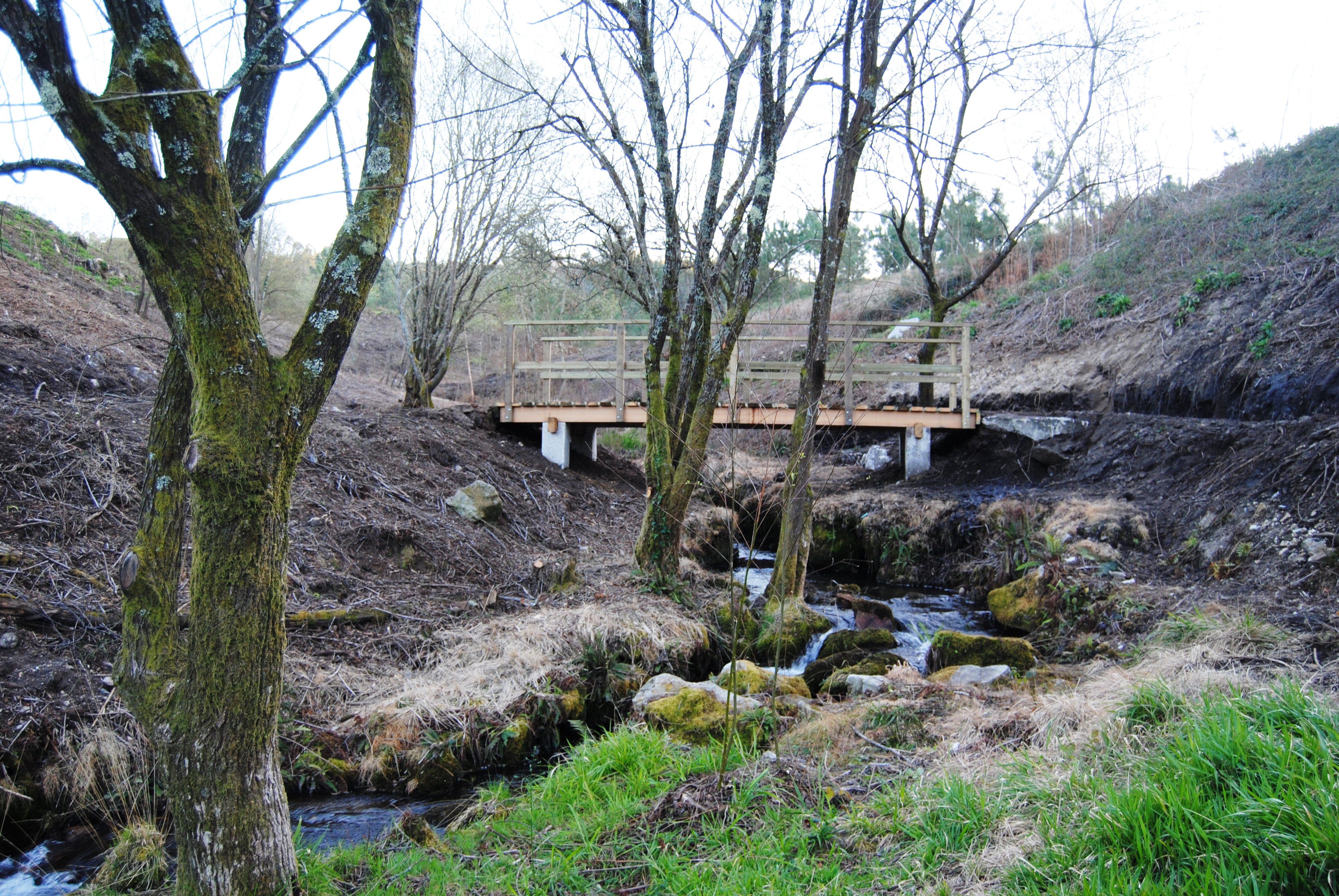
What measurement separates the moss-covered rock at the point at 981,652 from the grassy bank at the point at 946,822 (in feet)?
5.95

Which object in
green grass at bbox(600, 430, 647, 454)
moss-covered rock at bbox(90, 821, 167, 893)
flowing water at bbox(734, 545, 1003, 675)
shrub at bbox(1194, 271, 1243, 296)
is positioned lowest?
flowing water at bbox(734, 545, 1003, 675)

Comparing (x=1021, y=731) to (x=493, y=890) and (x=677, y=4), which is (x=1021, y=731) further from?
(x=677, y=4)

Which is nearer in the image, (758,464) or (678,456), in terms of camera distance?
(678,456)

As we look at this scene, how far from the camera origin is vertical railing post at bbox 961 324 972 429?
11.5 m

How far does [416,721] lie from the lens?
174 inches

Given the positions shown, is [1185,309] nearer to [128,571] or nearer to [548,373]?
[548,373]

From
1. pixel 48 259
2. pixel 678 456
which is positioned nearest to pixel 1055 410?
pixel 678 456

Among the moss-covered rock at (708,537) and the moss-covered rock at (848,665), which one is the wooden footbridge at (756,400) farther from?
the moss-covered rock at (848,665)

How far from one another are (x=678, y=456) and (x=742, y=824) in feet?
14.5

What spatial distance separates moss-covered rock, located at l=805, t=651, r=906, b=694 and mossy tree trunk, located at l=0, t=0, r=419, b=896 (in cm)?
351

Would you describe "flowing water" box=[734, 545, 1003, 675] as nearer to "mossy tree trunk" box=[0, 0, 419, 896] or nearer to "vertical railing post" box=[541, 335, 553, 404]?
"mossy tree trunk" box=[0, 0, 419, 896]

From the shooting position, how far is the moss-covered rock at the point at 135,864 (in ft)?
10.1

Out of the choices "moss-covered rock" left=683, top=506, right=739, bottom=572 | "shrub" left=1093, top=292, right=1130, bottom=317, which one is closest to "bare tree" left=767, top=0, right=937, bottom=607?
"moss-covered rock" left=683, top=506, right=739, bottom=572

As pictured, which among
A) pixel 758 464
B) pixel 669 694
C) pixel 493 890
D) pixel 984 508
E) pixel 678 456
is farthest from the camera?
pixel 758 464
